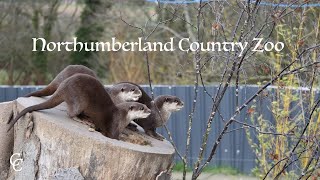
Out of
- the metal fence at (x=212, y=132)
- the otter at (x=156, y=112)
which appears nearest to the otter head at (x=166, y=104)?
the otter at (x=156, y=112)

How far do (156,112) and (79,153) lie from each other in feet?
3.22

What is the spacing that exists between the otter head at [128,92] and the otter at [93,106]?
243 millimetres

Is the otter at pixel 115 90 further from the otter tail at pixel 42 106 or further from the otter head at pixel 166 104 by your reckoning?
the otter tail at pixel 42 106

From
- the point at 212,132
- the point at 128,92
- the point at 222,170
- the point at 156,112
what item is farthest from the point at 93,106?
the point at 222,170

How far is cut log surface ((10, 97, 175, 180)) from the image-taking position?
12.5ft

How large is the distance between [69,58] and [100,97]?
13116 mm

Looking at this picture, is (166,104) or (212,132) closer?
(166,104)

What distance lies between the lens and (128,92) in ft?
14.5

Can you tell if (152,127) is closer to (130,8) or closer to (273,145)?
(273,145)

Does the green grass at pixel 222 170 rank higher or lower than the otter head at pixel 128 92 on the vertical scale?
lower

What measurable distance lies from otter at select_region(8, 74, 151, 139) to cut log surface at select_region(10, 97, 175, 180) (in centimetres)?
8

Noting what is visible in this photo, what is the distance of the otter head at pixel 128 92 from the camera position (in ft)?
14.4

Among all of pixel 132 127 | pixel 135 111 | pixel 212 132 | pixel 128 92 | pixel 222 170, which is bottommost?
pixel 222 170

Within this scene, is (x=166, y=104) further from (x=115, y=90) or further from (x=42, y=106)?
(x=42, y=106)
